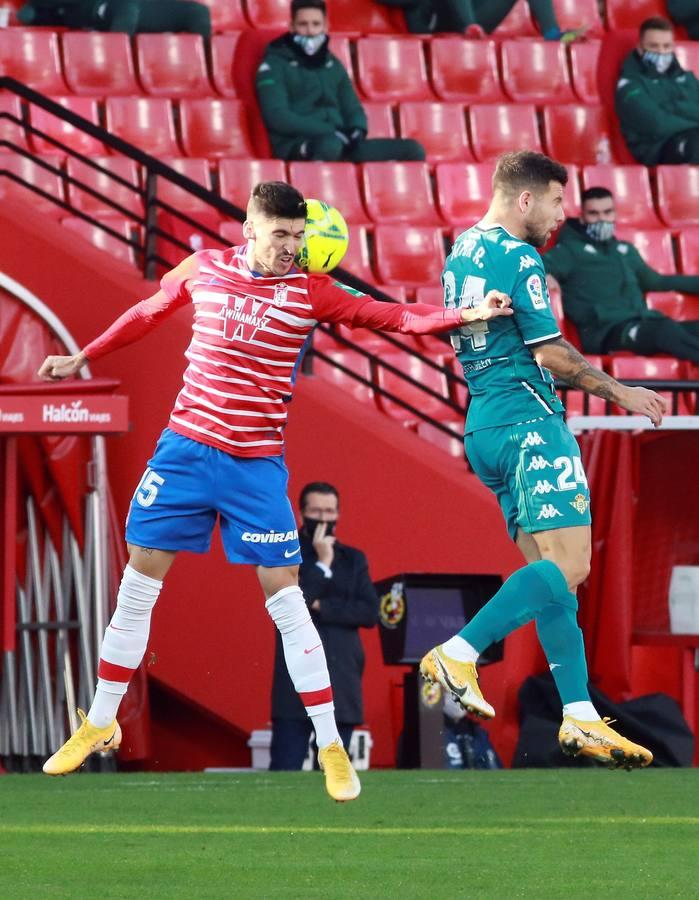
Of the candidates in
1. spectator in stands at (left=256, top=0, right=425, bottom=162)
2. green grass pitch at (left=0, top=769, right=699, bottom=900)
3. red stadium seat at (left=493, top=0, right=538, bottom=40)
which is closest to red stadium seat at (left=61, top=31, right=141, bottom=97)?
spectator in stands at (left=256, top=0, right=425, bottom=162)

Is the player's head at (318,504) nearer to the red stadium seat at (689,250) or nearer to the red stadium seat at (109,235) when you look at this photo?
the red stadium seat at (109,235)

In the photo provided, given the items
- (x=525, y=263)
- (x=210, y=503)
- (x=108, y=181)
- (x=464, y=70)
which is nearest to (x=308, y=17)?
(x=108, y=181)

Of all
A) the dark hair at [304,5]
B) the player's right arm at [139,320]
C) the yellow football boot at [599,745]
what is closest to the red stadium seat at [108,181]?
the dark hair at [304,5]

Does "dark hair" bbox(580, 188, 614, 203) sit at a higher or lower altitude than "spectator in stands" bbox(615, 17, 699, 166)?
lower

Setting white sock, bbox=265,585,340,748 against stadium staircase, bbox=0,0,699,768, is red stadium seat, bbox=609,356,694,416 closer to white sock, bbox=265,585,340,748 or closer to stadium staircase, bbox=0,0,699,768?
stadium staircase, bbox=0,0,699,768

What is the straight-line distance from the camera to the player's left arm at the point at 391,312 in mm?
5992

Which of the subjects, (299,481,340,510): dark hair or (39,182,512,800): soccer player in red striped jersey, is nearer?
(39,182,512,800): soccer player in red striped jersey

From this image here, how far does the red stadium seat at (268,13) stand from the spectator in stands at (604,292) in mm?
3035

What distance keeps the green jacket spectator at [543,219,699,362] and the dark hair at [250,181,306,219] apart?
6.25 m

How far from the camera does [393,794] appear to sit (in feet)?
26.0

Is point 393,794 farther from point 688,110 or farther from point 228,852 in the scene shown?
point 688,110

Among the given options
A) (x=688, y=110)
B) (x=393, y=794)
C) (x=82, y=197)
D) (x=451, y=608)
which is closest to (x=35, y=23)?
(x=82, y=197)

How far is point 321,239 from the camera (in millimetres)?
7145

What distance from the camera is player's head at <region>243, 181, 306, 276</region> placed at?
6117 millimetres
